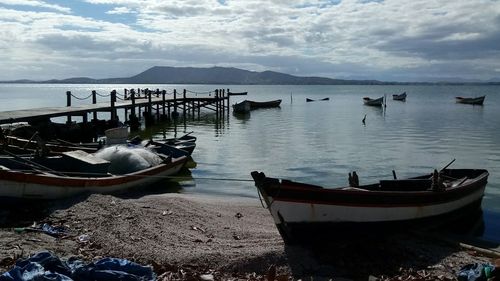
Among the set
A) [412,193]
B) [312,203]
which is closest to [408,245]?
[412,193]

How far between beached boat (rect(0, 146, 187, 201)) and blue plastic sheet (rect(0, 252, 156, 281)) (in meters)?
4.45

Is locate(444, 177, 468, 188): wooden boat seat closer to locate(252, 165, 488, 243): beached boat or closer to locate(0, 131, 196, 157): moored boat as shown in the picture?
locate(252, 165, 488, 243): beached boat

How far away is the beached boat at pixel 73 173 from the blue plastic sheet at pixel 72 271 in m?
4.45

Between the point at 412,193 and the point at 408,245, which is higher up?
the point at 412,193

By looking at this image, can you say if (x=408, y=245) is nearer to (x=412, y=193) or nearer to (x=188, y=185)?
(x=412, y=193)

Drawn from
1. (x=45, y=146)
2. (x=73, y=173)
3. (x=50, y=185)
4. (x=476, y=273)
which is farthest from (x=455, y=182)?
(x=45, y=146)

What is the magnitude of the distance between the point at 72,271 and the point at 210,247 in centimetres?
278

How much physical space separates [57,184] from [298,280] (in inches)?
260

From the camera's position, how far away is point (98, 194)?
12.3 meters

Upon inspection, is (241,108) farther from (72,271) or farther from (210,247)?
(72,271)

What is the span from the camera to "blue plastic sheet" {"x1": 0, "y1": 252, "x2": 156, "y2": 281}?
6.54m

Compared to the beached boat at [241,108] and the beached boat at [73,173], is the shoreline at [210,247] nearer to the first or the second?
the beached boat at [73,173]

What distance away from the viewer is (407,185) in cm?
1289

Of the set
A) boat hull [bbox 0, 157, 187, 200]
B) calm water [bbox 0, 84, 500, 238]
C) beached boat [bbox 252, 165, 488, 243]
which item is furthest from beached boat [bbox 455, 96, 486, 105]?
boat hull [bbox 0, 157, 187, 200]
